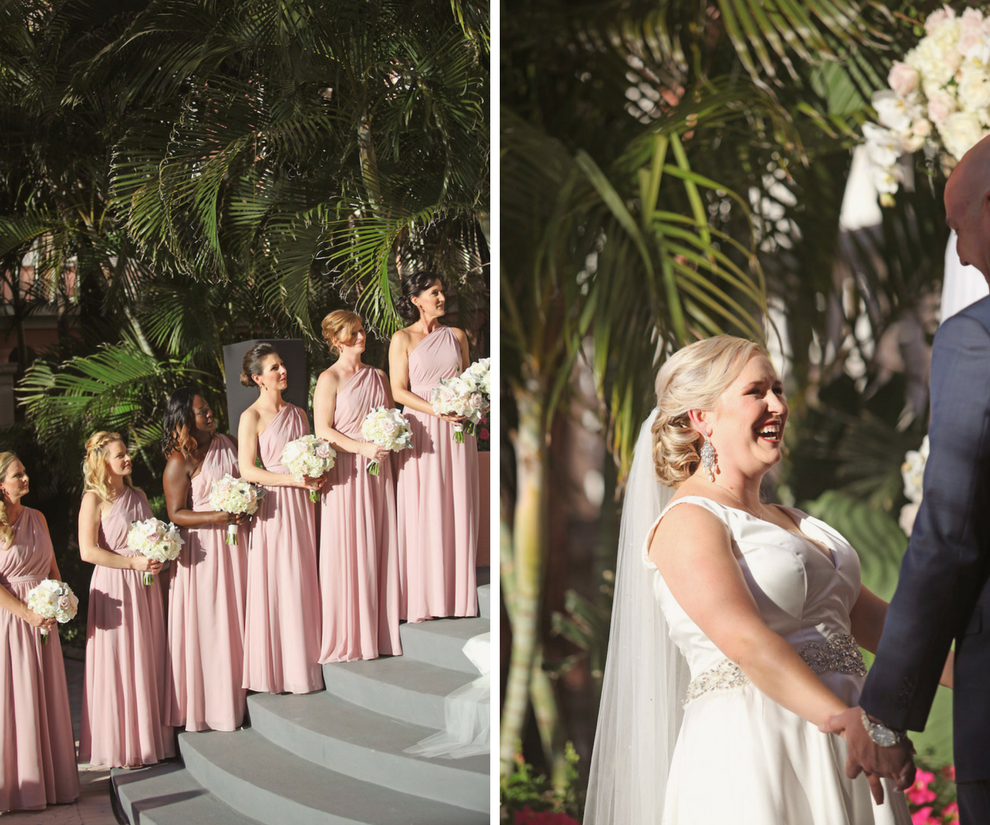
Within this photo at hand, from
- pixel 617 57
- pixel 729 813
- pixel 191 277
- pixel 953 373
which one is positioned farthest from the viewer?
pixel 191 277

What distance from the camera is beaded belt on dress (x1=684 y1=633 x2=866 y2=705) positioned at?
103 inches

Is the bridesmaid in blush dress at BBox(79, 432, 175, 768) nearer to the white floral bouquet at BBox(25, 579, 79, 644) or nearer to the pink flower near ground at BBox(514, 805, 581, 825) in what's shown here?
the white floral bouquet at BBox(25, 579, 79, 644)

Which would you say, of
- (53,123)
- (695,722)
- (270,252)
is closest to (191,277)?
(270,252)

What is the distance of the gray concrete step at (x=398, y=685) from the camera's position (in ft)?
16.0

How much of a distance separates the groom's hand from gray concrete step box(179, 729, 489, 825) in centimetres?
238

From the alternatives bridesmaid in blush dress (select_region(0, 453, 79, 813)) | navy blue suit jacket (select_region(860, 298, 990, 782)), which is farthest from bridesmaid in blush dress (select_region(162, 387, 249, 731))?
navy blue suit jacket (select_region(860, 298, 990, 782))

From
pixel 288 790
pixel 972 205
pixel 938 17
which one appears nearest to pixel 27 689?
pixel 288 790

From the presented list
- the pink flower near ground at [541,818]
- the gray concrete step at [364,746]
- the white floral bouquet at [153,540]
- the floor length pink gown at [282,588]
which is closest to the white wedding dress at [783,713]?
the pink flower near ground at [541,818]

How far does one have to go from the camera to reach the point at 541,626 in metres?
3.05

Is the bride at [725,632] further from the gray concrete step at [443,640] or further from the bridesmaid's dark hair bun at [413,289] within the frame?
the bridesmaid's dark hair bun at [413,289]

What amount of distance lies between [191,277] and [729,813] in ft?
16.3

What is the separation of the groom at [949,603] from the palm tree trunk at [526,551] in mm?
925

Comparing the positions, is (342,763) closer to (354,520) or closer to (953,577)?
(354,520)

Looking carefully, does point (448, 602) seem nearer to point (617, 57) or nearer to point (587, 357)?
point (587, 357)
